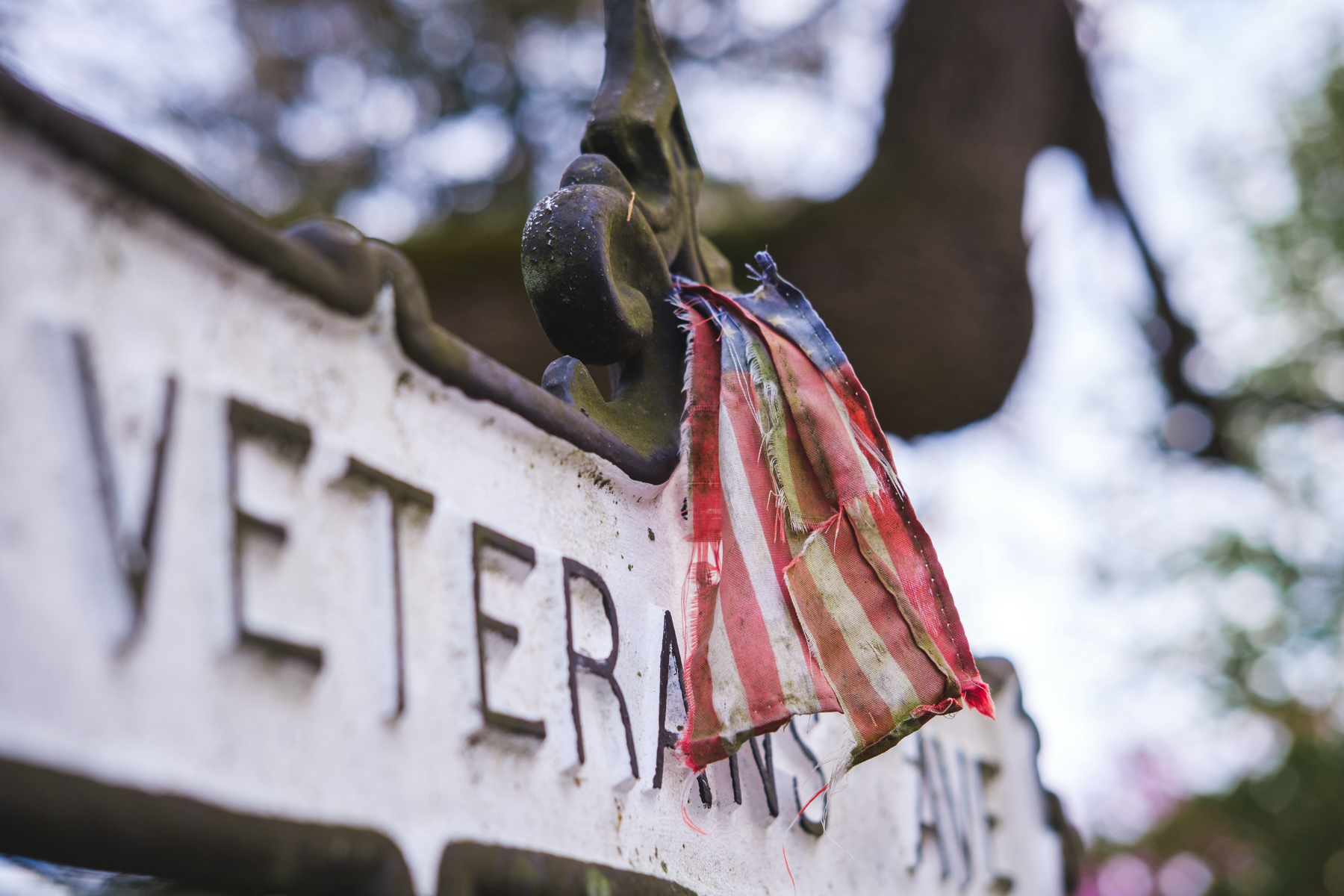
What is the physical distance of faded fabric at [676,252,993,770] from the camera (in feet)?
3.09

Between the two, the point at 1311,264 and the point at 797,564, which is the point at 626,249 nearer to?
the point at 797,564

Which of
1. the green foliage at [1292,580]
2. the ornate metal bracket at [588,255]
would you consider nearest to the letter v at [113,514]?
the ornate metal bracket at [588,255]

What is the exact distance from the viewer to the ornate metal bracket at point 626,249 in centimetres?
102

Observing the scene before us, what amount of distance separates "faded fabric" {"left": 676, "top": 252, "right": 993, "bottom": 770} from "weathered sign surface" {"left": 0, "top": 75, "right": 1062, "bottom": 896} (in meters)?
0.07

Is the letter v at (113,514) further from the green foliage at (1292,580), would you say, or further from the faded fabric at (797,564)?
the green foliage at (1292,580)

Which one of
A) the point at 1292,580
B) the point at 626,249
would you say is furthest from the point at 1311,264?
the point at 626,249

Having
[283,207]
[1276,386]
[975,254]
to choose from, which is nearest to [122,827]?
[975,254]

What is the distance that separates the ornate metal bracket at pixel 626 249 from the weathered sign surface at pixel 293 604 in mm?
114

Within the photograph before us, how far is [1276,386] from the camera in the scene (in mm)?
A: 5617

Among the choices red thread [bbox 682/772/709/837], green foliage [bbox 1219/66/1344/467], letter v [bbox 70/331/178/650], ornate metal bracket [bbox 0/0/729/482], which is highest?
green foliage [bbox 1219/66/1344/467]

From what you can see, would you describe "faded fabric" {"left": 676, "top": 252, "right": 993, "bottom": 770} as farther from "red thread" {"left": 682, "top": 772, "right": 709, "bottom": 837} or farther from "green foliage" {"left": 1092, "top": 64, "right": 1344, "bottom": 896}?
"green foliage" {"left": 1092, "top": 64, "right": 1344, "bottom": 896}

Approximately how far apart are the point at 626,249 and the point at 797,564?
1.21 feet

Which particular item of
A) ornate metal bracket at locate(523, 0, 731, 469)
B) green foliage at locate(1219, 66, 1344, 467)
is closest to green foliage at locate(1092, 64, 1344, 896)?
green foliage at locate(1219, 66, 1344, 467)

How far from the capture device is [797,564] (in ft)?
3.27
